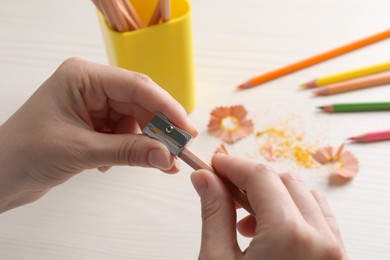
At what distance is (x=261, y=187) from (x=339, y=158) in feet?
0.83

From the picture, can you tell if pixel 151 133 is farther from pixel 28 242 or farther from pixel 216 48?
pixel 216 48

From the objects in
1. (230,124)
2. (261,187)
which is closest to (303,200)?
(261,187)

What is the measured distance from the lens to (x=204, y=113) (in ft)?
2.19

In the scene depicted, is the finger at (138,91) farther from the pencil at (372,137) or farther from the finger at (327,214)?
the pencil at (372,137)

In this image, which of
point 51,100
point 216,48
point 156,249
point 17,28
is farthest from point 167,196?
point 17,28

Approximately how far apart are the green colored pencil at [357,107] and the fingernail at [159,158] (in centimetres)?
29

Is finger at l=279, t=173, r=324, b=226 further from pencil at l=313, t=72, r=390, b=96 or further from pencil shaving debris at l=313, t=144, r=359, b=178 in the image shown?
pencil at l=313, t=72, r=390, b=96

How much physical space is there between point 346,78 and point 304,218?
38 centimetres

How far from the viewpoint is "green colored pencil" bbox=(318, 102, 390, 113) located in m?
0.65

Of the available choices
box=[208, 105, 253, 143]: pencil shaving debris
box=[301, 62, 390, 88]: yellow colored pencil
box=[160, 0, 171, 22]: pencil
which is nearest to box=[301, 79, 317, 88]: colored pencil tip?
box=[301, 62, 390, 88]: yellow colored pencil

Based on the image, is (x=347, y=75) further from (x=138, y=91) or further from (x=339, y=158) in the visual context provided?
(x=138, y=91)

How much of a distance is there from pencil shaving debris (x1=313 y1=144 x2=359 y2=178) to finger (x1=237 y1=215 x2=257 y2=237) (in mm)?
168

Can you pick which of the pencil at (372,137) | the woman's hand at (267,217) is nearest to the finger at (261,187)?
the woman's hand at (267,217)

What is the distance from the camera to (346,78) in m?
0.70
